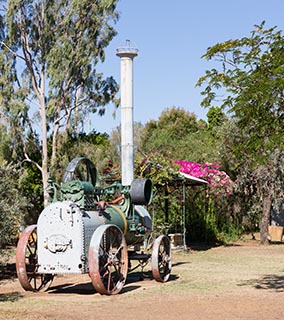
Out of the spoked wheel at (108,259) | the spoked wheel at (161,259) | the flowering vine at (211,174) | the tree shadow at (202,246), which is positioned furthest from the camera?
the flowering vine at (211,174)

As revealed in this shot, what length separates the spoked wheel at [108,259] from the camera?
10.8m

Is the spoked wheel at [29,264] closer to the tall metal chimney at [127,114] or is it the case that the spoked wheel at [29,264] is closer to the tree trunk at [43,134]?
the tall metal chimney at [127,114]

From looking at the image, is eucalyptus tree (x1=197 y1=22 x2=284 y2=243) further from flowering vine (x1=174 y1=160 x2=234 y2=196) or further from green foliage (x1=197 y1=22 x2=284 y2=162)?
flowering vine (x1=174 y1=160 x2=234 y2=196)

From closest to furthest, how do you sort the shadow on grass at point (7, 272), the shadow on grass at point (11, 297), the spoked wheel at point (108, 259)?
the spoked wheel at point (108, 259) < the shadow on grass at point (11, 297) < the shadow on grass at point (7, 272)

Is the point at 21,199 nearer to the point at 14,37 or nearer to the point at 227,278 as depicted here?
the point at 227,278

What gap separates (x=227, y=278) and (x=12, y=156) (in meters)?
13.5

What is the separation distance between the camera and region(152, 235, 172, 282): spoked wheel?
1255cm

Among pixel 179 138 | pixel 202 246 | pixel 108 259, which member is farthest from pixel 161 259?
pixel 179 138

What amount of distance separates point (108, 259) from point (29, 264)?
5.14 feet

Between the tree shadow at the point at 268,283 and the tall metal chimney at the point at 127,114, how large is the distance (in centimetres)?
397

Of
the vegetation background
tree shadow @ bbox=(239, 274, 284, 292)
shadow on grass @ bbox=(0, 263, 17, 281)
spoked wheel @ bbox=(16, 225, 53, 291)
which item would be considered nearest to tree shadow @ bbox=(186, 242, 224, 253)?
the vegetation background

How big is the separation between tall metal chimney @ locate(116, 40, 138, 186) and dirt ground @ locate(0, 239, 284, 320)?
2452mm

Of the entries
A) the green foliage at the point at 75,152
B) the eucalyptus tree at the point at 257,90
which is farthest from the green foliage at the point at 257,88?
the green foliage at the point at 75,152

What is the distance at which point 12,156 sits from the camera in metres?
24.9
